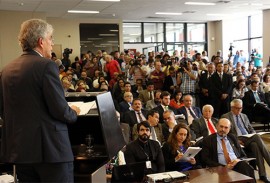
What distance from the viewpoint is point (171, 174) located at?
10.9ft

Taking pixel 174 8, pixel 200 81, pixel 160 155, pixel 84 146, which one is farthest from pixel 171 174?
pixel 174 8

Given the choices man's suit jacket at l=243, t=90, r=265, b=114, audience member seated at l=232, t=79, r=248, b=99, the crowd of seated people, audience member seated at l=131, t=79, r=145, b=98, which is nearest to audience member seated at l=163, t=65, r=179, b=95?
the crowd of seated people

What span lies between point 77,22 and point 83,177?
40.9 ft

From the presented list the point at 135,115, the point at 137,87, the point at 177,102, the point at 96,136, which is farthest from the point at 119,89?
the point at 96,136

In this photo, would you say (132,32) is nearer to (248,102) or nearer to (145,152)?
(248,102)

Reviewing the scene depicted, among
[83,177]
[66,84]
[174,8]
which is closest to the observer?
[83,177]

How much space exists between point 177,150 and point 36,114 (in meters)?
2.84

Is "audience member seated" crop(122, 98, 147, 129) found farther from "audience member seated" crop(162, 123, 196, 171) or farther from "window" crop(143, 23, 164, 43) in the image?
"window" crop(143, 23, 164, 43)

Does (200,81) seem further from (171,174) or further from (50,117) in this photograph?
(50,117)

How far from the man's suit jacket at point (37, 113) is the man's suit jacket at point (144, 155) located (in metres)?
2.46

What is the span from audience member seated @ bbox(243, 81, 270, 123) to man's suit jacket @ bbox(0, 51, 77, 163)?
6.84 meters

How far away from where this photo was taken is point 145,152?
4.12 meters

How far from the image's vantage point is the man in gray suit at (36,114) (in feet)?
5.32

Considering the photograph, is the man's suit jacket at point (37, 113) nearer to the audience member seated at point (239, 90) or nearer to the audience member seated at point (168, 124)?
the audience member seated at point (168, 124)
